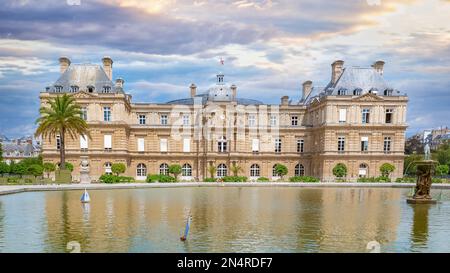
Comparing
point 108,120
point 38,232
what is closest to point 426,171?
point 38,232

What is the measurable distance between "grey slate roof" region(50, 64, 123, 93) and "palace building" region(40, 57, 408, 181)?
0.13 m

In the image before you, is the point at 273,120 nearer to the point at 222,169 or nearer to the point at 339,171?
the point at 222,169

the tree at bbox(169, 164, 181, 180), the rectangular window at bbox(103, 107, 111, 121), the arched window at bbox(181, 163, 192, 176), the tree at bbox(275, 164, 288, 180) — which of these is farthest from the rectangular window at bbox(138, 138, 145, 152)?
the tree at bbox(275, 164, 288, 180)

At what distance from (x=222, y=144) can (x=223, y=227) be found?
132 feet

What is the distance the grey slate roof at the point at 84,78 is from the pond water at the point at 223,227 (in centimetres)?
3149

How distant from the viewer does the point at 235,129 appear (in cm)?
5503

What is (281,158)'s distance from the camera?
187 feet

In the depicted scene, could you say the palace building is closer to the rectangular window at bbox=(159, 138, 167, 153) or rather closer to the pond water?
the rectangular window at bbox=(159, 138, 167, 153)

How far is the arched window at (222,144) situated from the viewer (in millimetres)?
55281

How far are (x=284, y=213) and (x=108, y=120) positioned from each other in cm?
3820

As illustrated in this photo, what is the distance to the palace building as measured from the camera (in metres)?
51.2

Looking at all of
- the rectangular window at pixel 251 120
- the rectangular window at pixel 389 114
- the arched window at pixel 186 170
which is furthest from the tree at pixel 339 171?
the arched window at pixel 186 170

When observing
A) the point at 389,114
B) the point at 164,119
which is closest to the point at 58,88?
the point at 164,119
